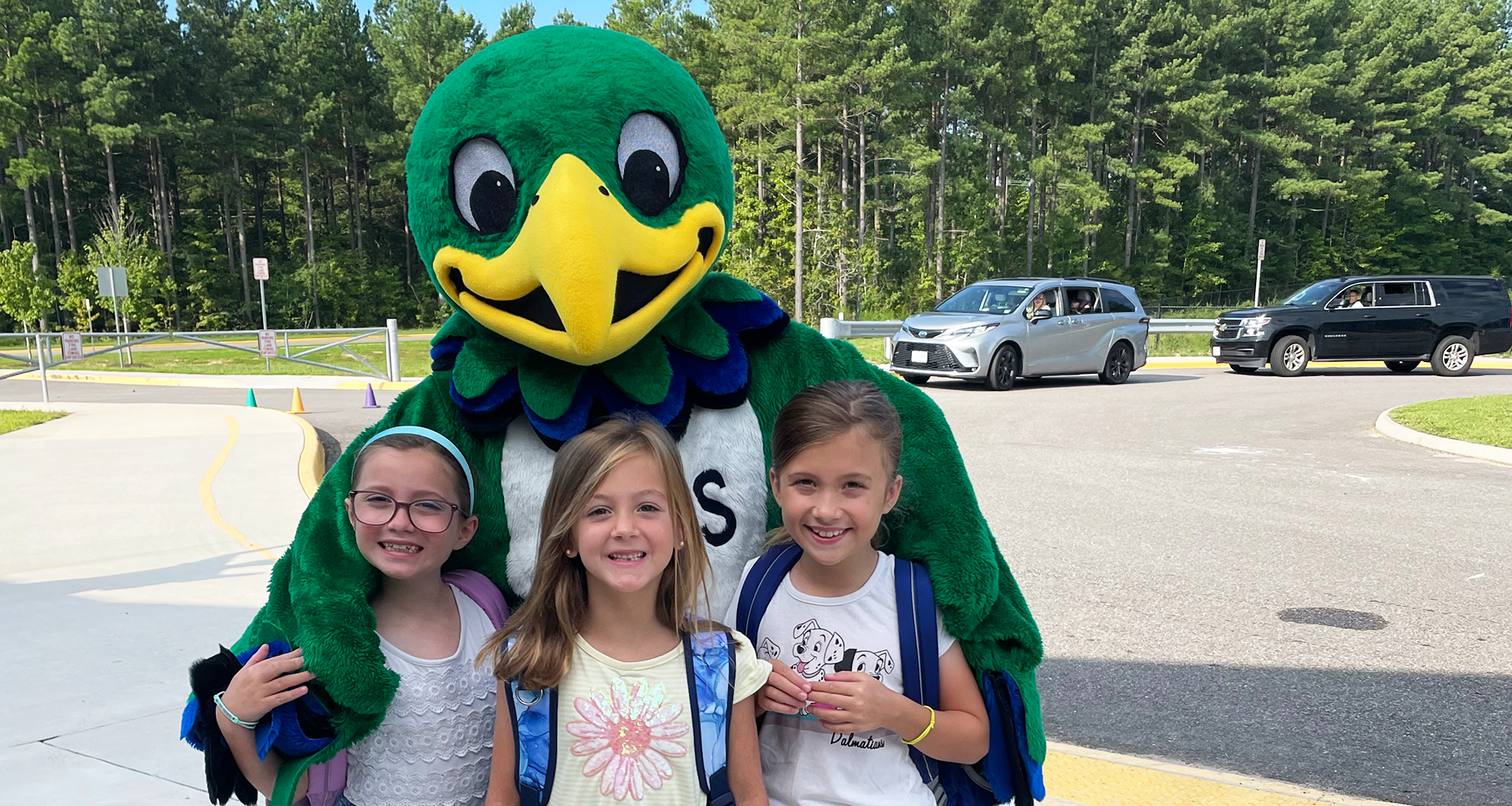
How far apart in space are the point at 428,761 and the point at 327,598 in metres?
0.34

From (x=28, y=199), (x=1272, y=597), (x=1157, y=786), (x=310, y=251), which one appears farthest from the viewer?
(x=310, y=251)

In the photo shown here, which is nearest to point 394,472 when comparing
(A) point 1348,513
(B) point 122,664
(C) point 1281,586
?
(B) point 122,664

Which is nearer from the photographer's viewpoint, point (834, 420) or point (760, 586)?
point (834, 420)

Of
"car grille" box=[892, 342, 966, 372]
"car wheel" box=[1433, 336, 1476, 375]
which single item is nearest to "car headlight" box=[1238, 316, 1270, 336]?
"car wheel" box=[1433, 336, 1476, 375]

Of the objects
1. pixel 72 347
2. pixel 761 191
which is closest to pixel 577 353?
Answer: pixel 72 347

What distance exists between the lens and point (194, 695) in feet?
5.32

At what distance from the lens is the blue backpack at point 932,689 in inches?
65.6

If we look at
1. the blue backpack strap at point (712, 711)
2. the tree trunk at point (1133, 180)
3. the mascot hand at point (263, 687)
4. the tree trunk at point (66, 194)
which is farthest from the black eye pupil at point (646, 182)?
the tree trunk at point (66, 194)

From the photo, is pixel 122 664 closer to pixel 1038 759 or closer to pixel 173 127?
pixel 1038 759

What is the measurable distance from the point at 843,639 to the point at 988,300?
1321 centimetres

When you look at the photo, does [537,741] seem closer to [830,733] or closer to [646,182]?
[830,733]

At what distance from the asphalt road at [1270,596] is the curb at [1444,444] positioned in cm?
20

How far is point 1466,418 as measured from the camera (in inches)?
394

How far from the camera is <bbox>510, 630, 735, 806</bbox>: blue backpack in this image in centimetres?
153
